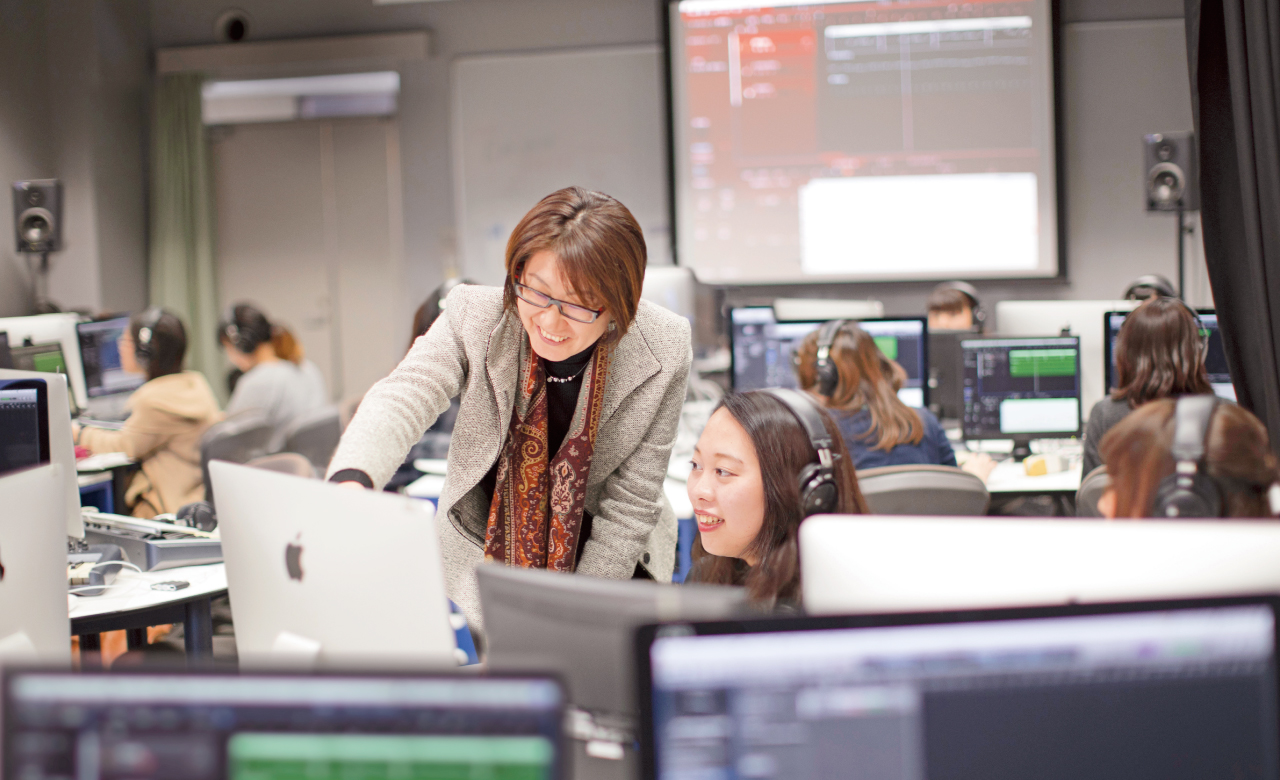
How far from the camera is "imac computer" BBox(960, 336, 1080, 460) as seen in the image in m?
3.37

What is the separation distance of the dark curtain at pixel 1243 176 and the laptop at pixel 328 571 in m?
1.45

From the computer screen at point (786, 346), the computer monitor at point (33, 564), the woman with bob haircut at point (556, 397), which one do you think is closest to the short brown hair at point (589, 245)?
the woman with bob haircut at point (556, 397)

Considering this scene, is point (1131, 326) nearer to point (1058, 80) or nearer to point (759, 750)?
point (759, 750)

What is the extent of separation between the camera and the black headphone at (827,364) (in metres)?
2.98

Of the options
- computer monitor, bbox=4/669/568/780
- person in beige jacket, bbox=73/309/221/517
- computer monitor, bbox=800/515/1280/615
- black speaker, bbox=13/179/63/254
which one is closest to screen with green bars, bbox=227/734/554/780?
computer monitor, bbox=4/669/568/780

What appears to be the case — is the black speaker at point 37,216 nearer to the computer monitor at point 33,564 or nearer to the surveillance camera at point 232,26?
the surveillance camera at point 232,26

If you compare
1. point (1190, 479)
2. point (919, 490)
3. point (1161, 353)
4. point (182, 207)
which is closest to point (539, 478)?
point (1190, 479)

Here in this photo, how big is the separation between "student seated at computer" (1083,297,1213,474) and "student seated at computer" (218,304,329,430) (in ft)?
10.8

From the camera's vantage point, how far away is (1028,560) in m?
0.89

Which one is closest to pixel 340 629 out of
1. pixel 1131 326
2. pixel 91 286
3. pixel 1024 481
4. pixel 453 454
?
pixel 453 454

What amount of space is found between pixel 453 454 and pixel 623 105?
4956 millimetres

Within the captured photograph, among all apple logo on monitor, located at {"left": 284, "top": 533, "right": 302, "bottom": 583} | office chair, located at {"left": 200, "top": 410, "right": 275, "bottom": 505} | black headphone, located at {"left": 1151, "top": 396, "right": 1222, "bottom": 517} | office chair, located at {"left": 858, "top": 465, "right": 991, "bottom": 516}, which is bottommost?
office chair, located at {"left": 858, "top": 465, "right": 991, "bottom": 516}

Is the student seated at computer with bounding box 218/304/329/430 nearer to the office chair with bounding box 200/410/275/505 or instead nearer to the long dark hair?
the office chair with bounding box 200/410/275/505

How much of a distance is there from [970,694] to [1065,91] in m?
5.96
